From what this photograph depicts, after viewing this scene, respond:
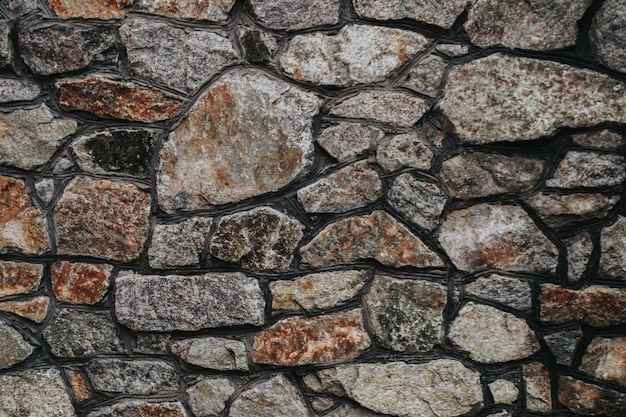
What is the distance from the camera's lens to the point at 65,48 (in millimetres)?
1740

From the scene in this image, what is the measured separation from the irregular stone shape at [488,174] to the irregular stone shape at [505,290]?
0.27 meters

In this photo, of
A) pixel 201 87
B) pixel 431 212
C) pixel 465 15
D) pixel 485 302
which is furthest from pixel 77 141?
pixel 485 302

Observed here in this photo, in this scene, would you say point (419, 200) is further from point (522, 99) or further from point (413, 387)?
point (413, 387)

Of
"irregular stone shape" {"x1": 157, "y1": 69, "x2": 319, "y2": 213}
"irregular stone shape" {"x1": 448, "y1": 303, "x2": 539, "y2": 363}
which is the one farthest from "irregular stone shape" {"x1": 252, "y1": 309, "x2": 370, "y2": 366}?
"irregular stone shape" {"x1": 157, "y1": 69, "x2": 319, "y2": 213}

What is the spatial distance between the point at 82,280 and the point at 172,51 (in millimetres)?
801

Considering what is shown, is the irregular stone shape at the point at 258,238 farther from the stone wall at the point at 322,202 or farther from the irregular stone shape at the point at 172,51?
the irregular stone shape at the point at 172,51

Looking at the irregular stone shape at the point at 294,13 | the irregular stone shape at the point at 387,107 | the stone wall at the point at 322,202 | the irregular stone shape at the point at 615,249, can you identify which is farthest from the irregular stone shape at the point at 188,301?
the irregular stone shape at the point at 615,249

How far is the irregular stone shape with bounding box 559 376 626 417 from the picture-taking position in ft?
5.48

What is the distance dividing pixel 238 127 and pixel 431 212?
26.0 inches

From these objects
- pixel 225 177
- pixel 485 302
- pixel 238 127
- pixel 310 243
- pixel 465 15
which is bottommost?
pixel 485 302

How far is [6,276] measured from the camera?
1.83 m

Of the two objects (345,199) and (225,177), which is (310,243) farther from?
(225,177)

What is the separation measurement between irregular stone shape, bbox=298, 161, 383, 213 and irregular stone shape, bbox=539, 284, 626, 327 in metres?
0.60

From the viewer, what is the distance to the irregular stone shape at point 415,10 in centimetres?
167
